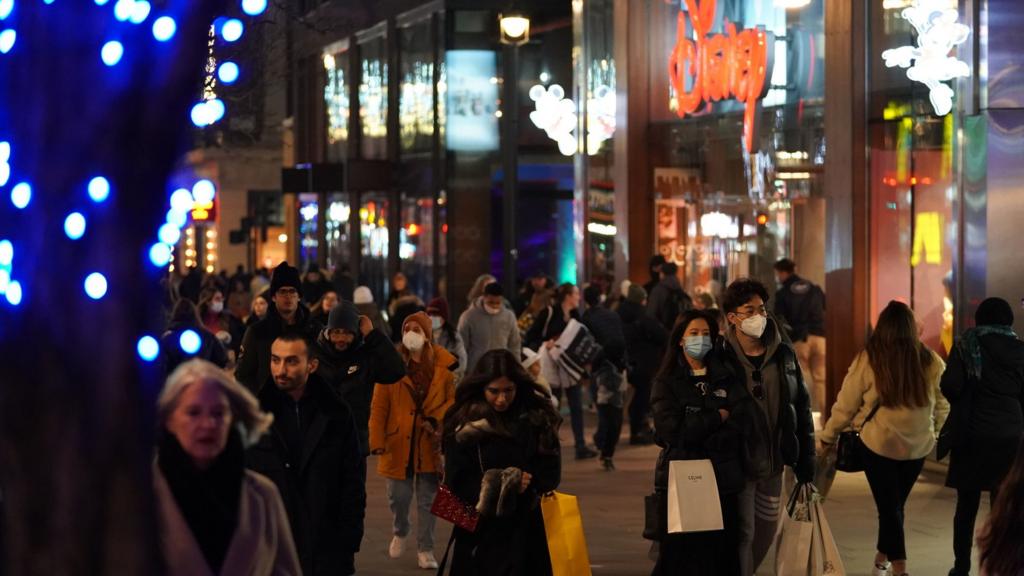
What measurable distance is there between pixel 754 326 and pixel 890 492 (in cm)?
157

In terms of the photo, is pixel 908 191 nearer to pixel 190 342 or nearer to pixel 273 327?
pixel 273 327

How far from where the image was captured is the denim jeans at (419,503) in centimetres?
1147

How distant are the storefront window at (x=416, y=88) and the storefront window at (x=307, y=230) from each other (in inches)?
394

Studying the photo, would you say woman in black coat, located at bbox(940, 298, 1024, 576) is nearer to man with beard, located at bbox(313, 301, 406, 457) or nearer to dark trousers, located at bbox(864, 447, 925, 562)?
dark trousers, located at bbox(864, 447, 925, 562)

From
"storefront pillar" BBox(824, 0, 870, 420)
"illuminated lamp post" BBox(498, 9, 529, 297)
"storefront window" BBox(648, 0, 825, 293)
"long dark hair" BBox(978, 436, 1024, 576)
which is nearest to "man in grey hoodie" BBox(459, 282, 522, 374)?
"storefront pillar" BBox(824, 0, 870, 420)

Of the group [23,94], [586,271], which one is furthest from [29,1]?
[586,271]

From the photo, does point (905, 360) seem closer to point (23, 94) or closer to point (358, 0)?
point (23, 94)

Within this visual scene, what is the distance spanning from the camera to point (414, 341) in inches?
447

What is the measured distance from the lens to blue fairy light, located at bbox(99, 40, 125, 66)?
4363mm

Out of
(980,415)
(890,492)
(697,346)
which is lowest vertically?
(890,492)

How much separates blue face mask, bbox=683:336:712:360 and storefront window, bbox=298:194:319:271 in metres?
39.8

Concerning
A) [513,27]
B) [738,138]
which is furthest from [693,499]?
[738,138]

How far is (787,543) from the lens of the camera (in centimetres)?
974

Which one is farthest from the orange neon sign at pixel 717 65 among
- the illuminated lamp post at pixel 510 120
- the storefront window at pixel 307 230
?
the storefront window at pixel 307 230
